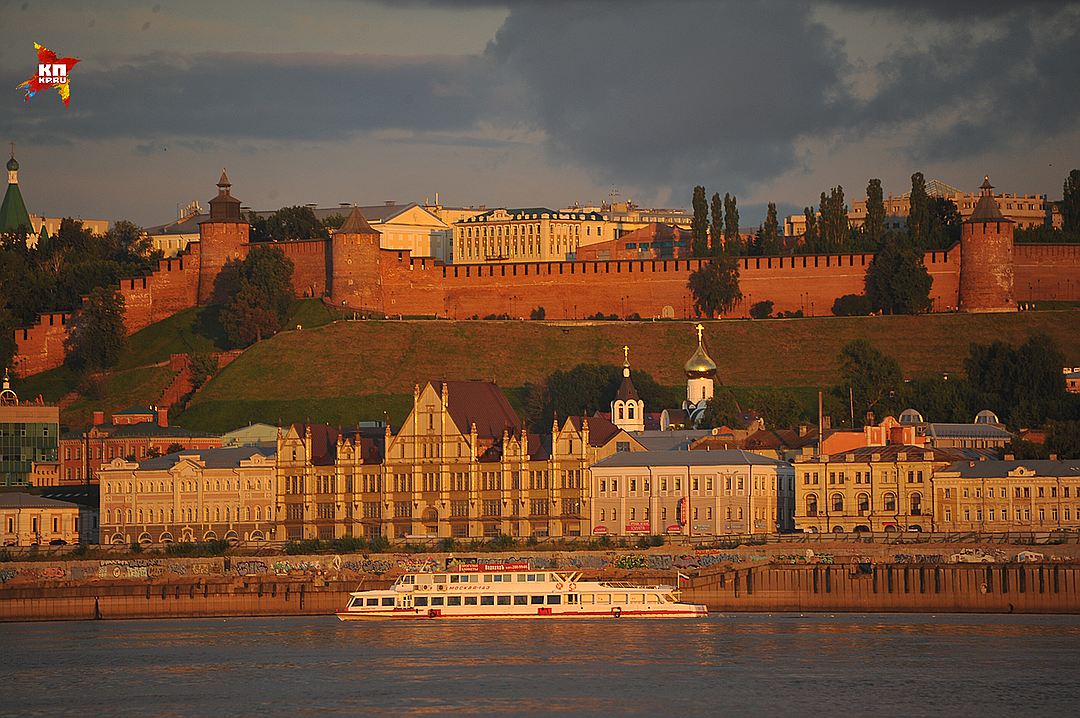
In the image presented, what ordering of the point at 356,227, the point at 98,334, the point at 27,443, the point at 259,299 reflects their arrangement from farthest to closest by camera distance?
the point at 356,227 → the point at 98,334 → the point at 259,299 → the point at 27,443

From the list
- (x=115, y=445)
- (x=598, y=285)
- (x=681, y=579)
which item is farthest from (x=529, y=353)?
(x=681, y=579)

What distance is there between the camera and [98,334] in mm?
146875

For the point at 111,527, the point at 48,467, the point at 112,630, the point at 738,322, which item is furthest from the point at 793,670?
the point at 738,322

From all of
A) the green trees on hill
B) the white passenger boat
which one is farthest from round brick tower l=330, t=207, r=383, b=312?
the white passenger boat

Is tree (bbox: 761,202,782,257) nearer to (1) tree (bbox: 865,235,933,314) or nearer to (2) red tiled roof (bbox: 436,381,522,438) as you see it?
(1) tree (bbox: 865,235,933,314)

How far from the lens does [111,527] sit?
106 m

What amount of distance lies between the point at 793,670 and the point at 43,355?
9356cm

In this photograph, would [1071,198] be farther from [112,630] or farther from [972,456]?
[112,630]

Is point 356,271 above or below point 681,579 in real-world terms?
above

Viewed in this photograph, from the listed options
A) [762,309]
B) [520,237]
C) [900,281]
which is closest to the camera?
[900,281]

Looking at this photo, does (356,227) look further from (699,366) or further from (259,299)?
(699,366)

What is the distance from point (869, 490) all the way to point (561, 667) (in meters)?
32.8

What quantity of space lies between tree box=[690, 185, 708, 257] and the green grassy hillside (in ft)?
30.3

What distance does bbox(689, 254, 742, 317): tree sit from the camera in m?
151
